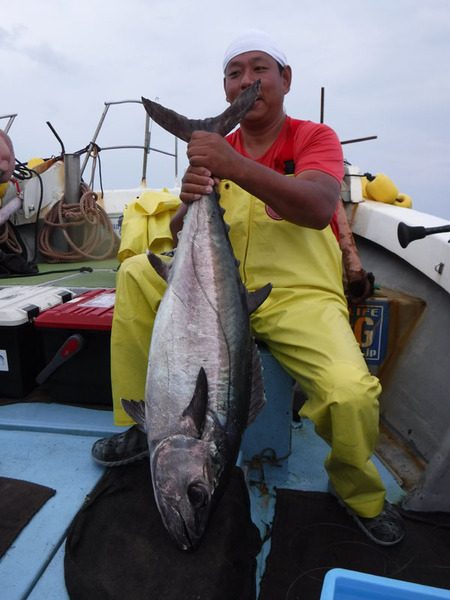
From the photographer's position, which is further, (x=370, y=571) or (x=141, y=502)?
(x=141, y=502)

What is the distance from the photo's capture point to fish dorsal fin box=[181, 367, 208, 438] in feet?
4.85

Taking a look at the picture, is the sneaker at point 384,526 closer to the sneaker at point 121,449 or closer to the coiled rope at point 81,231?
the sneaker at point 121,449

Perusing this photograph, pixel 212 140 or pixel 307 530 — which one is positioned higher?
pixel 212 140

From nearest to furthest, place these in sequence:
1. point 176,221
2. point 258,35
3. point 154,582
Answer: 1. point 154,582
2. point 258,35
3. point 176,221

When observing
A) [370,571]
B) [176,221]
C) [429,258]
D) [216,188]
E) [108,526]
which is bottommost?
[370,571]

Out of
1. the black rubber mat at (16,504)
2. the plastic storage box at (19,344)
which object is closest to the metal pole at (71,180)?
the plastic storage box at (19,344)

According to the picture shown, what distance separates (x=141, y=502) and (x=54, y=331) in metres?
1.11

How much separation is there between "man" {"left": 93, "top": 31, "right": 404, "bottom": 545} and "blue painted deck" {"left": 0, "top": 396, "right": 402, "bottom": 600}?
0.18 metres

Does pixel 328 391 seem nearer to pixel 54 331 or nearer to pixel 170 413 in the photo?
pixel 170 413

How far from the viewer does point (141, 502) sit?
6.04 ft

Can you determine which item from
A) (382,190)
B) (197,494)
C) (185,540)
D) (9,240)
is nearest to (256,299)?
(197,494)

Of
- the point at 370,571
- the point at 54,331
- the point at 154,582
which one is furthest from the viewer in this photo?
the point at 54,331

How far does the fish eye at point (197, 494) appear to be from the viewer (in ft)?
4.60

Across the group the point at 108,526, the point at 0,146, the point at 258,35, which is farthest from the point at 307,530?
the point at 0,146
